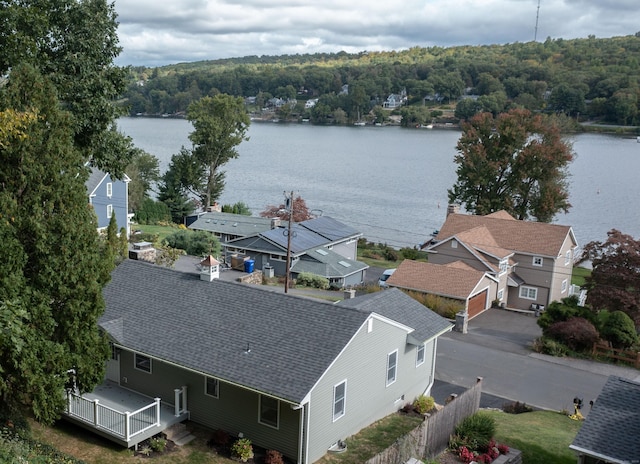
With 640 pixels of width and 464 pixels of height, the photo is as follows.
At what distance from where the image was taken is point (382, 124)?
190625 millimetres

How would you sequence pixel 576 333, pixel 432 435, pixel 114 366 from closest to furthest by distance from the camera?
pixel 432 435
pixel 114 366
pixel 576 333

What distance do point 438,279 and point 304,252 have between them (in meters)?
9.85

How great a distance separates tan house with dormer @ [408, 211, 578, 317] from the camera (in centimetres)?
4297

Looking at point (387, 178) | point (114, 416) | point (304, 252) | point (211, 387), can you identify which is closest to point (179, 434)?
point (211, 387)

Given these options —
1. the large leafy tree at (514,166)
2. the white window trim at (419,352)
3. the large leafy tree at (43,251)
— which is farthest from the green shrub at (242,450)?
the large leafy tree at (514,166)

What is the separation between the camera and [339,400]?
56.6 feet

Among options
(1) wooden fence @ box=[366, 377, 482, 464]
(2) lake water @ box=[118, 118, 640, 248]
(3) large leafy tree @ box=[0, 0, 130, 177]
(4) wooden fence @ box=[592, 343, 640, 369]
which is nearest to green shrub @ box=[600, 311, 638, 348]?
(4) wooden fence @ box=[592, 343, 640, 369]

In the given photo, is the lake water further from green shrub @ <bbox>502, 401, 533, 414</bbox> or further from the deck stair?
the deck stair

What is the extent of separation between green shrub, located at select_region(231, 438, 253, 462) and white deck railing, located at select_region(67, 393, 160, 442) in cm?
223

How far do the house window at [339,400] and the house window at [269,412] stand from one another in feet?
5.20

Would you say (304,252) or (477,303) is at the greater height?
(304,252)

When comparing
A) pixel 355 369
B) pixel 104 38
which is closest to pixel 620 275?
pixel 355 369

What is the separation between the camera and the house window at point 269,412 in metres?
16.6

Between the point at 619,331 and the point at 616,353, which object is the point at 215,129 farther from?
the point at 616,353
